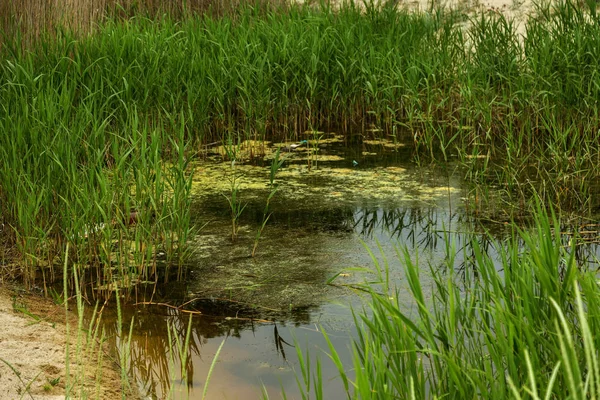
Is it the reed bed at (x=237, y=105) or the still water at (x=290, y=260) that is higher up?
the reed bed at (x=237, y=105)

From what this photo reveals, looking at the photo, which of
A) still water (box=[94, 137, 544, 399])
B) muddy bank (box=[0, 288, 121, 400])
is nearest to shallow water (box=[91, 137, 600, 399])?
still water (box=[94, 137, 544, 399])

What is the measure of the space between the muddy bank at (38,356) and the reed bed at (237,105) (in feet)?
0.78

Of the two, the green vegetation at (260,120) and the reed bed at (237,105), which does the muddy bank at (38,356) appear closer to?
the green vegetation at (260,120)

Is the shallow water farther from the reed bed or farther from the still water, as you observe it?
the reed bed

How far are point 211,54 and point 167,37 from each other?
1.08 feet

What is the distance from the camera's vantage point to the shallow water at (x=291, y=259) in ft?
9.13

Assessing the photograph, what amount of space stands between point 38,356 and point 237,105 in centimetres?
345

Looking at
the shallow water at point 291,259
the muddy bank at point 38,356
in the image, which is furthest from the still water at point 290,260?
the muddy bank at point 38,356

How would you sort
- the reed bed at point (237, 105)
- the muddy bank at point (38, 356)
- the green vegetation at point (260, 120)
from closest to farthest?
the muddy bank at point (38, 356) < the green vegetation at point (260, 120) < the reed bed at point (237, 105)

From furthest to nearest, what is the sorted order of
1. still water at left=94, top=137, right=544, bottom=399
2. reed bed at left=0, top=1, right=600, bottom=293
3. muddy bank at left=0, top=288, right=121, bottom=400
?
reed bed at left=0, top=1, right=600, bottom=293
still water at left=94, top=137, right=544, bottom=399
muddy bank at left=0, top=288, right=121, bottom=400

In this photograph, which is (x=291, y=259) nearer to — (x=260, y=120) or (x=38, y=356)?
(x=38, y=356)

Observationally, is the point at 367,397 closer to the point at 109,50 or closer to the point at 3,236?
the point at 3,236

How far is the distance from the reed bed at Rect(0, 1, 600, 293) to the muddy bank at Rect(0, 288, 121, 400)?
237mm

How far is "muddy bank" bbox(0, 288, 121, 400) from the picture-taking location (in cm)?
249
